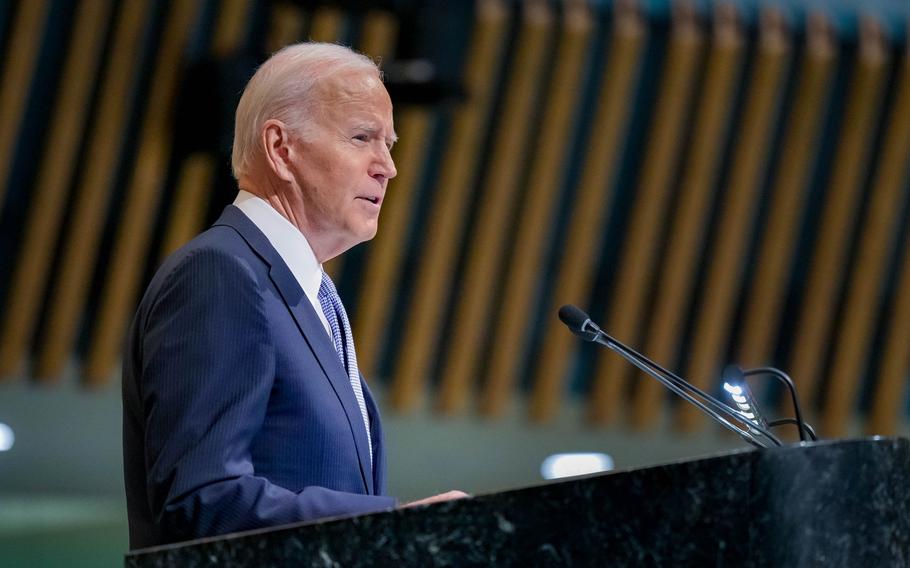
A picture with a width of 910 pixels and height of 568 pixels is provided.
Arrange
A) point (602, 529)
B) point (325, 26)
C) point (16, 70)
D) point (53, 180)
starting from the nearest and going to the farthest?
point (602, 529), point (16, 70), point (53, 180), point (325, 26)

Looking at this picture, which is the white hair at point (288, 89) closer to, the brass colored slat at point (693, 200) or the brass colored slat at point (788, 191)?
the brass colored slat at point (693, 200)

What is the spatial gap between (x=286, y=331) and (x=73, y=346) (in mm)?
3626

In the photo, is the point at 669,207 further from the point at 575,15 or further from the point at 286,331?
the point at 286,331

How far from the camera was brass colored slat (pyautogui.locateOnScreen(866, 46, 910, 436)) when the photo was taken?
5.82 metres

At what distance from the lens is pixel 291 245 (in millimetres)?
1830

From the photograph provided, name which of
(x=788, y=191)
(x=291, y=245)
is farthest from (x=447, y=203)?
(x=291, y=245)

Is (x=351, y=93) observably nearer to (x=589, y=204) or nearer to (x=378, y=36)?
(x=378, y=36)

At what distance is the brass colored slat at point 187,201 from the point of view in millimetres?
5062

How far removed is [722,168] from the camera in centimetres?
589

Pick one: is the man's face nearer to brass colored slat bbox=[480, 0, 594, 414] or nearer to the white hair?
the white hair

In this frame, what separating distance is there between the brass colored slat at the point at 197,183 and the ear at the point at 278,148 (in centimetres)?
322

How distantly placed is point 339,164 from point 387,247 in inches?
137

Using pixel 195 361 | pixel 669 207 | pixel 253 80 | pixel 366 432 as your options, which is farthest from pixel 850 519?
pixel 669 207

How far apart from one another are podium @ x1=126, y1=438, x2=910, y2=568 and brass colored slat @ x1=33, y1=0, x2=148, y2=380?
3835mm
